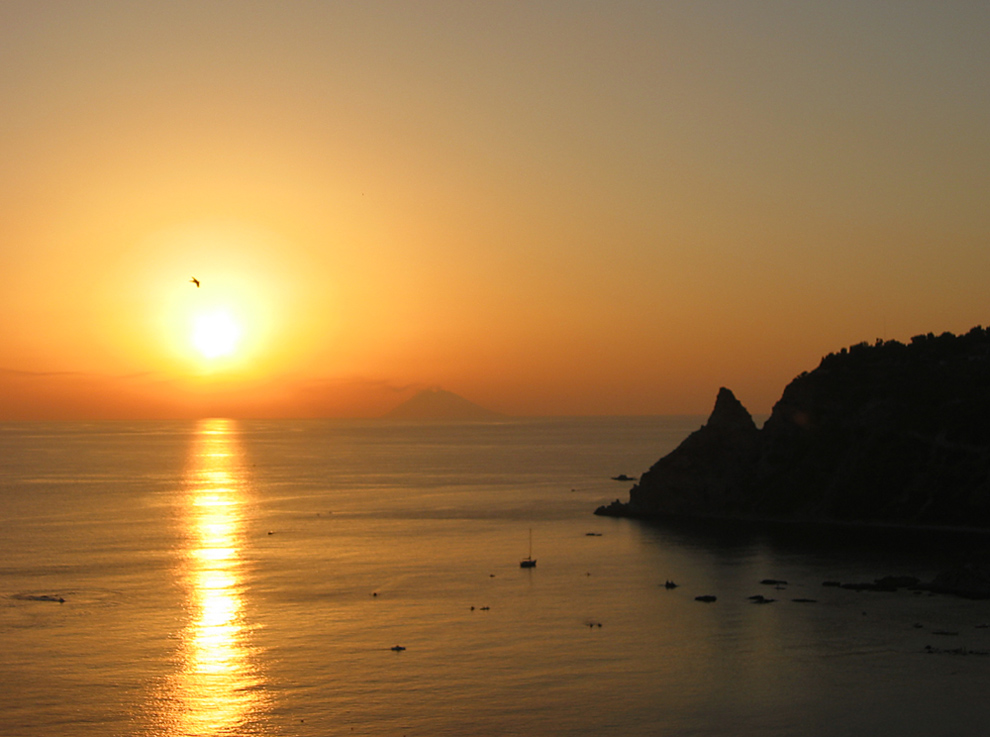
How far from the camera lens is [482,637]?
76.9 metres

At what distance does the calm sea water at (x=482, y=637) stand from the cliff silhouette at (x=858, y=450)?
34.7 feet

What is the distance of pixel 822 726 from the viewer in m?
57.7

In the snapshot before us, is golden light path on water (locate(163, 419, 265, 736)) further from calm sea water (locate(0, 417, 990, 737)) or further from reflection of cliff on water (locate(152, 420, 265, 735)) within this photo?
calm sea water (locate(0, 417, 990, 737))

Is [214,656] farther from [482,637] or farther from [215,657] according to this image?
[482,637]

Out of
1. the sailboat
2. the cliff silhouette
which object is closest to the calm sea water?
the sailboat

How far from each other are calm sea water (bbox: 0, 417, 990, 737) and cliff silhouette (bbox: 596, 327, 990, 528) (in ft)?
34.7

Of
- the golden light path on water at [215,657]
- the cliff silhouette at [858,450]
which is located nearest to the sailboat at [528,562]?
the golden light path on water at [215,657]

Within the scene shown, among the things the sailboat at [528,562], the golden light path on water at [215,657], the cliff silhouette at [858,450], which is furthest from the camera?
the cliff silhouette at [858,450]

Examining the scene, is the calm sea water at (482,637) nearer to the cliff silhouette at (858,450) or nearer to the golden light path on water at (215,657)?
the golden light path on water at (215,657)

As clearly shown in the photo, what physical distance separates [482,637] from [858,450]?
84212 millimetres

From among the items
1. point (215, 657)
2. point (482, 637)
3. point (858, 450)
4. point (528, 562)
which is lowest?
point (215, 657)

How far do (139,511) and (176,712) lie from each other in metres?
117

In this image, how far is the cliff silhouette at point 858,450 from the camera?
431 ft

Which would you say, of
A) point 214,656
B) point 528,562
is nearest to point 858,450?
point 528,562
